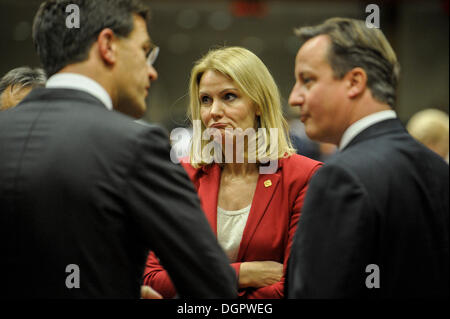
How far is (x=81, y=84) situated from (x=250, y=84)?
1131 mm

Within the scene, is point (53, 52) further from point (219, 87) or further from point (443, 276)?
point (443, 276)

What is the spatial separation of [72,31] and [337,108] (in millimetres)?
882

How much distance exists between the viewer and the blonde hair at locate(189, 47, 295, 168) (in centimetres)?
258

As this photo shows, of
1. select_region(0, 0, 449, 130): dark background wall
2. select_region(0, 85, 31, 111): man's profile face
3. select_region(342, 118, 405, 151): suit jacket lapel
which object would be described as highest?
select_region(0, 0, 449, 130): dark background wall

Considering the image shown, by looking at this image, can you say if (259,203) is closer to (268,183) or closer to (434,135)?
(268,183)

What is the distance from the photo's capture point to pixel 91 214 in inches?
57.2

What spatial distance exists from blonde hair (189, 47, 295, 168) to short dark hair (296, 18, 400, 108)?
810 millimetres

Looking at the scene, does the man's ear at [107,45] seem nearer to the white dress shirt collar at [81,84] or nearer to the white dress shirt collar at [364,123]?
the white dress shirt collar at [81,84]

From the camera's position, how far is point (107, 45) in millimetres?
1657

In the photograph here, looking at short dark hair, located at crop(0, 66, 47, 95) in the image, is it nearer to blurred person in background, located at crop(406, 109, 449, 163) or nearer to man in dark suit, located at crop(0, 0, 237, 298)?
man in dark suit, located at crop(0, 0, 237, 298)

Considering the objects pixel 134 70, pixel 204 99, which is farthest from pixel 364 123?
pixel 204 99

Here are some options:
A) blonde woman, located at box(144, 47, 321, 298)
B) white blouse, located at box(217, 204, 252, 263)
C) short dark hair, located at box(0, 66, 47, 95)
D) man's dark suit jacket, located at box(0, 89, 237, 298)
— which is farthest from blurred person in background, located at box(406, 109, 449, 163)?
man's dark suit jacket, located at box(0, 89, 237, 298)

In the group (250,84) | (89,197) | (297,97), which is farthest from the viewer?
(250,84)
